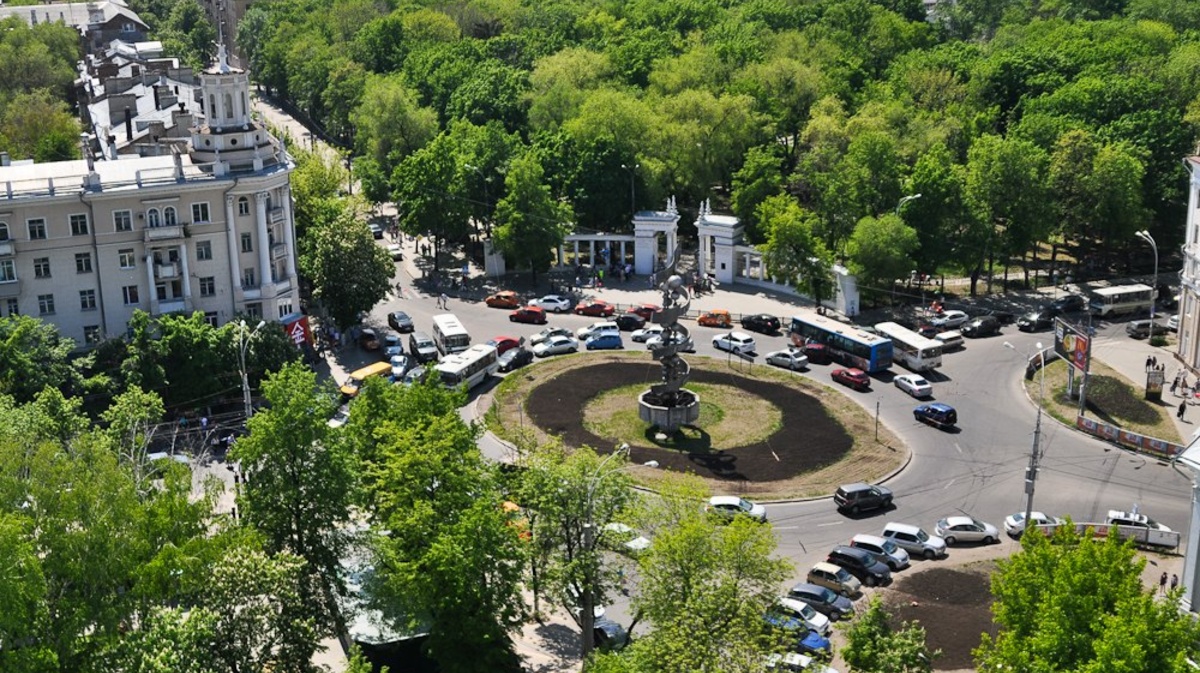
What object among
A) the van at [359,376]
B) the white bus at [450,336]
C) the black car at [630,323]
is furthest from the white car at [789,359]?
the van at [359,376]

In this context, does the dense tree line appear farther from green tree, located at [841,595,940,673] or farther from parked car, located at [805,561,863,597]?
green tree, located at [841,595,940,673]

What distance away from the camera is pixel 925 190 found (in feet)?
332

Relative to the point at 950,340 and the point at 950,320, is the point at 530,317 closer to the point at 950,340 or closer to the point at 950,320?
the point at 950,340

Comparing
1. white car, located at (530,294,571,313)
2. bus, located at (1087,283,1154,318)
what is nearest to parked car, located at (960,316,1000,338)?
bus, located at (1087,283,1154,318)

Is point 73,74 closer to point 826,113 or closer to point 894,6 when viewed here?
point 826,113

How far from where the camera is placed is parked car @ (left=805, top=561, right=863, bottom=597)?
59438 millimetres

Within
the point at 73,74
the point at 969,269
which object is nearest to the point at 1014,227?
the point at 969,269

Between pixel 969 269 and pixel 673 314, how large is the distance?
121 ft

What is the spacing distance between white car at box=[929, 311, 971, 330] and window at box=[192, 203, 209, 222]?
161 ft

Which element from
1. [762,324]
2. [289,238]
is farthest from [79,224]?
[762,324]

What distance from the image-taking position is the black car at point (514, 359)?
87.6 m

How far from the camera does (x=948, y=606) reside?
58.0 metres

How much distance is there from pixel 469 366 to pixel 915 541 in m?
31.1

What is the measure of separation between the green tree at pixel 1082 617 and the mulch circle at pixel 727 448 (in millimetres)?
27464
